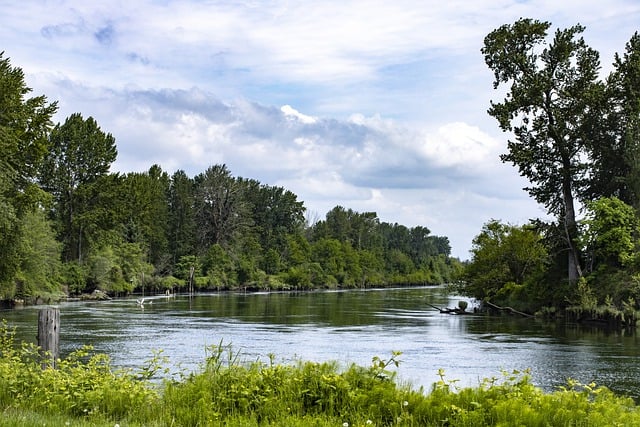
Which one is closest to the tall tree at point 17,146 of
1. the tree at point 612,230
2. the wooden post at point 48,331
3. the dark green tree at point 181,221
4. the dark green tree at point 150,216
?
the wooden post at point 48,331

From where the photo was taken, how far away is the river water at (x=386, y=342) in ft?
79.1

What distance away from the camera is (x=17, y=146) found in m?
39.5

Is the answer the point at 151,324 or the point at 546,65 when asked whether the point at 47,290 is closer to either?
the point at 151,324

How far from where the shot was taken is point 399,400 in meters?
10.7

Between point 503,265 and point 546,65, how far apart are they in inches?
727

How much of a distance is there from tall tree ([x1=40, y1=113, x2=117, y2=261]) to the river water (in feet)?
134

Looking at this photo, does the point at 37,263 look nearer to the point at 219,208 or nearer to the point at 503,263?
the point at 503,263

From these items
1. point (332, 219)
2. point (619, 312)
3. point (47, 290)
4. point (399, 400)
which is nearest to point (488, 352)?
point (619, 312)

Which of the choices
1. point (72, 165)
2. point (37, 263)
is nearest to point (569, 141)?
point (37, 263)

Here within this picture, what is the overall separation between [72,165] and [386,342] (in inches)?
2593

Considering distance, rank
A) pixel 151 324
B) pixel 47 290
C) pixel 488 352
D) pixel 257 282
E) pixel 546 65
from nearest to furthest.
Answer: pixel 488 352
pixel 151 324
pixel 546 65
pixel 47 290
pixel 257 282

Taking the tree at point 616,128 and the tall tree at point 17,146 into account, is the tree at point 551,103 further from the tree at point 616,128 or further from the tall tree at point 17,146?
the tall tree at point 17,146

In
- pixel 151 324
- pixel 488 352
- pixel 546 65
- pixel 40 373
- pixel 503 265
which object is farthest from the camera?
pixel 503 265

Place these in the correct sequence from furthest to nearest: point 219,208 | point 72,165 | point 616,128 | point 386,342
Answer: point 219,208 → point 72,165 → point 616,128 → point 386,342
